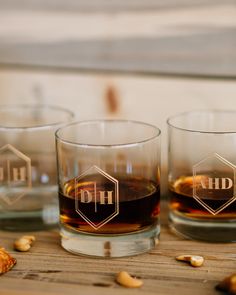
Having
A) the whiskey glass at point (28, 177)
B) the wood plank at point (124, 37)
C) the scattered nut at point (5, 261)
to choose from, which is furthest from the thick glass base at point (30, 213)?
the wood plank at point (124, 37)

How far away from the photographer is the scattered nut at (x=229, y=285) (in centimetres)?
64

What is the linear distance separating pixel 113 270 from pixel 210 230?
5.1 inches

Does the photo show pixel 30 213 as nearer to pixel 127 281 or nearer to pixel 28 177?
pixel 28 177

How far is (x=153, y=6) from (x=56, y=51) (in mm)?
150

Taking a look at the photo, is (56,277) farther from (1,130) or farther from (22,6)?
(22,6)

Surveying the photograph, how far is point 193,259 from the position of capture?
2.35 ft

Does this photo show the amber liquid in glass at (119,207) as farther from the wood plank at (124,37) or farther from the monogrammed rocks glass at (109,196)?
the wood plank at (124,37)

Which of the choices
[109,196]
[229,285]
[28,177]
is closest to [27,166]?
[28,177]

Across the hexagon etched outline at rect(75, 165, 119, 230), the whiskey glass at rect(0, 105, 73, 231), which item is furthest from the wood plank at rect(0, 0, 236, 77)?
the hexagon etched outline at rect(75, 165, 119, 230)

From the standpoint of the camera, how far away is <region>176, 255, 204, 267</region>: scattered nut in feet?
2.34

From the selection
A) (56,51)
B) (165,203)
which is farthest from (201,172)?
(56,51)

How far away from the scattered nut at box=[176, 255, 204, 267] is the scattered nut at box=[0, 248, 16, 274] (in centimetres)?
18

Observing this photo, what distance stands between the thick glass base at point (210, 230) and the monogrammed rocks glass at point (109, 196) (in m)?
0.04

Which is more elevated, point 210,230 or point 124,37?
point 124,37
